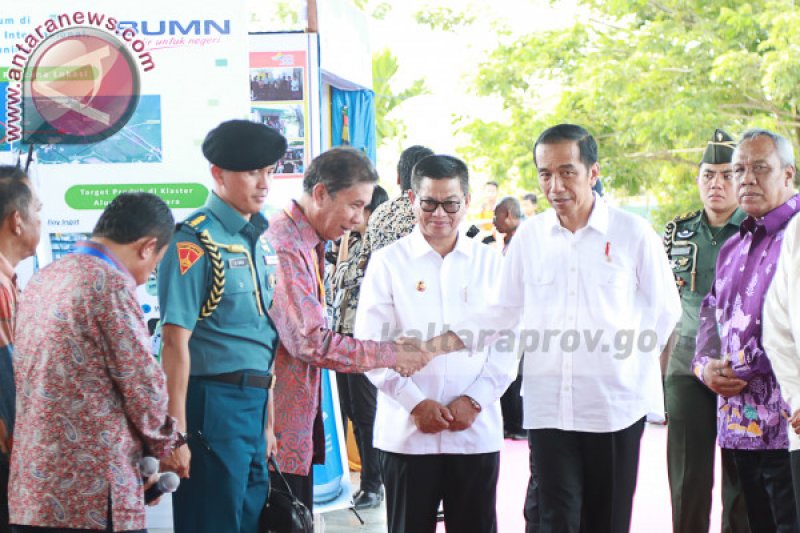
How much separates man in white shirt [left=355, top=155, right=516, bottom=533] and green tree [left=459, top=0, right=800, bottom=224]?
23.4 ft

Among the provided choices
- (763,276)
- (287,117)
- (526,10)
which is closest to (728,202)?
(763,276)

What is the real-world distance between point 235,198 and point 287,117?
2.49m

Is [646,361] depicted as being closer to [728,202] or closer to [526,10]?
[728,202]

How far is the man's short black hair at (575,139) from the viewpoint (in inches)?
134

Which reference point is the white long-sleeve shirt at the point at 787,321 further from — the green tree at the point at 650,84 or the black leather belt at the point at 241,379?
the green tree at the point at 650,84

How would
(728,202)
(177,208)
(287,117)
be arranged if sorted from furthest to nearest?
(287,117), (728,202), (177,208)

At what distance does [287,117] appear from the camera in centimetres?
548

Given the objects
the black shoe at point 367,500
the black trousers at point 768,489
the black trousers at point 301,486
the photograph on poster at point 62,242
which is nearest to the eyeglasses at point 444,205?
the black trousers at point 301,486

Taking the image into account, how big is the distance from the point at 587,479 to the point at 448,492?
1.52 ft

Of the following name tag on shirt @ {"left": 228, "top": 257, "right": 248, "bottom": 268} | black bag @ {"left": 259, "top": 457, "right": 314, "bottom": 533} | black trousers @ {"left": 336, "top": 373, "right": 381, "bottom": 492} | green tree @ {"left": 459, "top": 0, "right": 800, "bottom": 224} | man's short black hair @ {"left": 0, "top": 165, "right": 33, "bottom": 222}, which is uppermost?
green tree @ {"left": 459, "top": 0, "right": 800, "bottom": 224}

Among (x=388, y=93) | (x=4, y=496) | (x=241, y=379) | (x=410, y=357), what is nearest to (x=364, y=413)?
(x=410, y=357)

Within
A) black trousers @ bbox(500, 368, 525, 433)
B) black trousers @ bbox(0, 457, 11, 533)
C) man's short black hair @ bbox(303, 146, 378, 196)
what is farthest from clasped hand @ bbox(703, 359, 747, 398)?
black trousers @ bbox(500, 368, 525, 433)

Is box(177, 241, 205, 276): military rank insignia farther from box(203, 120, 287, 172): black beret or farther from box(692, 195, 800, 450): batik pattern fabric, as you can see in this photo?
box(692, 195, 800, 450): batik pattern fabric

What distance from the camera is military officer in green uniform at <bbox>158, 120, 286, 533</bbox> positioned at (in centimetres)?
289
